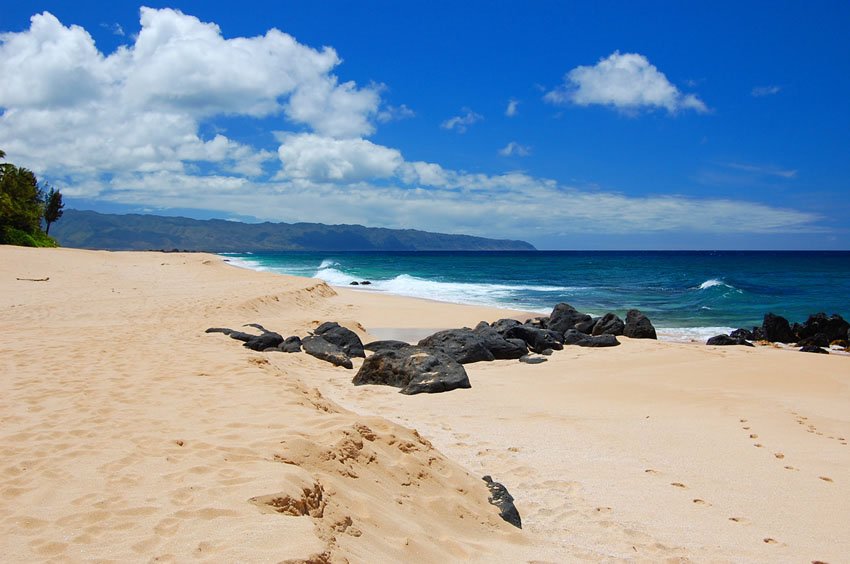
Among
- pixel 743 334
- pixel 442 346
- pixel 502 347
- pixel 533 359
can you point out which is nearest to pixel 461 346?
pixel 442 346

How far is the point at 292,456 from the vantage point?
454cm

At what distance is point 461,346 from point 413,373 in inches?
124

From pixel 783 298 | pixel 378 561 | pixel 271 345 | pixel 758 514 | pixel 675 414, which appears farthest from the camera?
pixel 783 298

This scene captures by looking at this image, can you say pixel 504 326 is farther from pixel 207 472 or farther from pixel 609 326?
pixel 207 472

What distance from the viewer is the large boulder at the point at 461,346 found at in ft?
39.9

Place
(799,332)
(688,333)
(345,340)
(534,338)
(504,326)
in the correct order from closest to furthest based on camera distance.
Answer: (345,340) → (534,338) → (504,326) → (799,332) → (688,333)

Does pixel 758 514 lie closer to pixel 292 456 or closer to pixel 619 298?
pixel 292 456

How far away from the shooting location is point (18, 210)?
43.7 meters

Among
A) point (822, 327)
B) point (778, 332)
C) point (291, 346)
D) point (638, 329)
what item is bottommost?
point (291, 346)

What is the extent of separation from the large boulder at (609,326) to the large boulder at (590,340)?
1.69 m

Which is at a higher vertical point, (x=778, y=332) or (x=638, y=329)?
(x=638, y=329)

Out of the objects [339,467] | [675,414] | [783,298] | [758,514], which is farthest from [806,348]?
[783,298]

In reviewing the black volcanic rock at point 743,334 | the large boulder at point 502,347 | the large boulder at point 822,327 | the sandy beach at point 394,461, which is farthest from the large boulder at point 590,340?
the large boulder at point 822,327

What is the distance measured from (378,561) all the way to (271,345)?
903 centimetres
